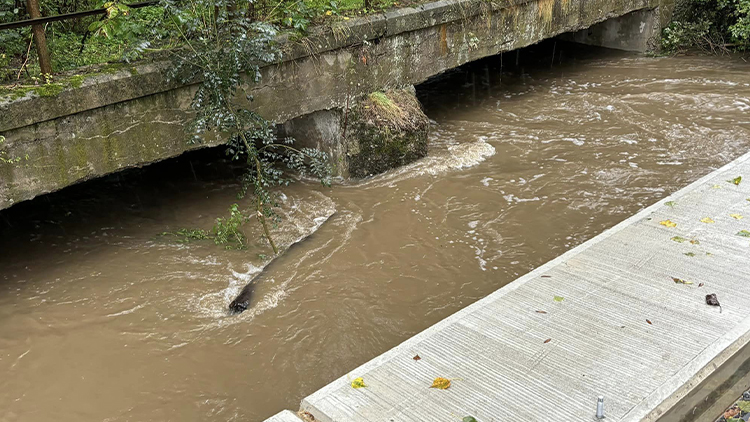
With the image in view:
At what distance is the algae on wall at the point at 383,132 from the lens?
719 cm

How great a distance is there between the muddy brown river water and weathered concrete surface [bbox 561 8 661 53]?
2730 millimetres

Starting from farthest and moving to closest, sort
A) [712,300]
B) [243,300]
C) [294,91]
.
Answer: [294,91] → [243,300] → [712,300]

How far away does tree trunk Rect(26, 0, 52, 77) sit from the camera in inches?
194

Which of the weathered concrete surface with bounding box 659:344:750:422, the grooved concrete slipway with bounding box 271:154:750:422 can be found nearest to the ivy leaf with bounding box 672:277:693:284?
the grooved concrete slipway with bounding box 271:154:750:422

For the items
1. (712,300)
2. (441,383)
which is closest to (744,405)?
(712,300)

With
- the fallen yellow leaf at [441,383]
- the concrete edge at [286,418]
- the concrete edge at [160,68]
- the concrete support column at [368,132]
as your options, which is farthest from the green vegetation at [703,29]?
the concrete edge at [286,418]

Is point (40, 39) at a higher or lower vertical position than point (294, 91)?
higher

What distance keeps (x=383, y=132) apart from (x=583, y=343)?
154 inches

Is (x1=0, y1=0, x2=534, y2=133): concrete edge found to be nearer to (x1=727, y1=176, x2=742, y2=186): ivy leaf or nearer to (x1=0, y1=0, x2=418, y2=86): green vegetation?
(x1=0, y1=0, x2=418, y2=86): green vegetation

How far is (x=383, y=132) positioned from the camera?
23.8ft

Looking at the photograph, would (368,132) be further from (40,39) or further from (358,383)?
(358,383)

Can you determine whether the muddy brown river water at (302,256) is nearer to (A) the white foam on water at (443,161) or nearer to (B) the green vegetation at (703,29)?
(A) the white foam on water at (443,161)

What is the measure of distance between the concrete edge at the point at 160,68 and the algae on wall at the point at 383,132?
2.34 ft

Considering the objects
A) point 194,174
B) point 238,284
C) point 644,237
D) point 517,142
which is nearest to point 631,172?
point 517,142
